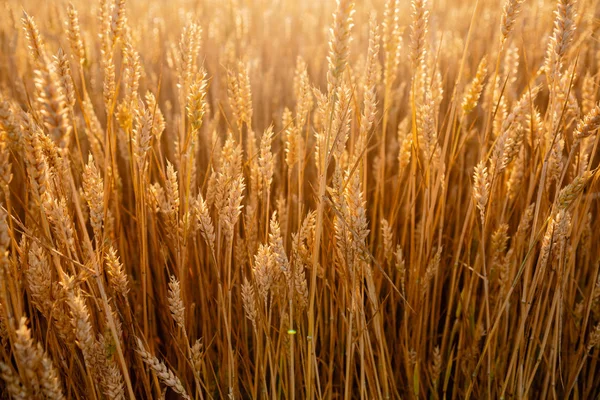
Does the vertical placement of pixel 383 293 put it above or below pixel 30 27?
below

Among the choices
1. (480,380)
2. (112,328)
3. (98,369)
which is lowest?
(480,380)

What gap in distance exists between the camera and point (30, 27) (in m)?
0.83

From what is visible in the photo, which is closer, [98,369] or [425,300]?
[98,369]

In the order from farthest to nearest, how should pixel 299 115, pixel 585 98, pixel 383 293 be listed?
1. pixel 383 293
2. pixel 585 98
3. pixel 299 115

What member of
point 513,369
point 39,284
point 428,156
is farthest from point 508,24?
point 39,284

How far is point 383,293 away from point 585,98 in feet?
2.49

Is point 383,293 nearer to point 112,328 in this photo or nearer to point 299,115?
point 299,115

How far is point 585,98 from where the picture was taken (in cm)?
116

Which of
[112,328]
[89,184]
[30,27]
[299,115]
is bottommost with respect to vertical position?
[112,328]

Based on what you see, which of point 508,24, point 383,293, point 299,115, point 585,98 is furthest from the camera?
point 383,293

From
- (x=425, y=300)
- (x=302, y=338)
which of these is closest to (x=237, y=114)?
(x=302, y=338)

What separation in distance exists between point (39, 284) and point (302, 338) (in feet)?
1.76

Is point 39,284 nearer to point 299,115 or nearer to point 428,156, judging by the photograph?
point 299,115

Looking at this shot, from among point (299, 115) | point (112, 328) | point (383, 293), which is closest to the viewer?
point (112, 328)
